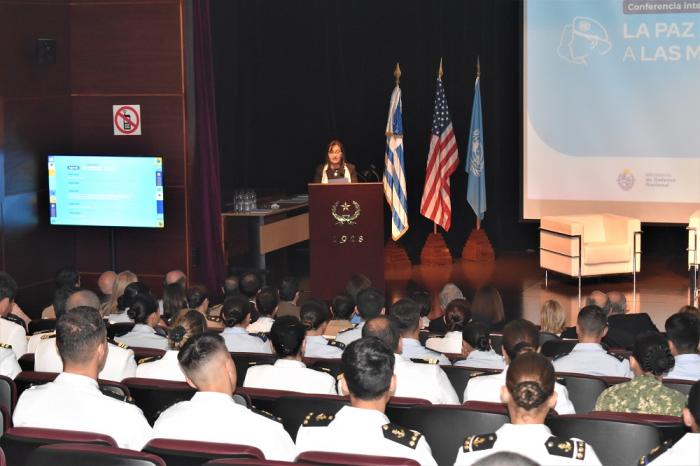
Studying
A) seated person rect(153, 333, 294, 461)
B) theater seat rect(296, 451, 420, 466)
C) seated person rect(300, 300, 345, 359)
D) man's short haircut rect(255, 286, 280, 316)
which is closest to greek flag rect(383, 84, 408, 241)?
man's short haircut rect(255, 286, 280, 316)

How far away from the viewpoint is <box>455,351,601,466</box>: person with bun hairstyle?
295 centimetres

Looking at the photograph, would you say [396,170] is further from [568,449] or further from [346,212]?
[568,449]

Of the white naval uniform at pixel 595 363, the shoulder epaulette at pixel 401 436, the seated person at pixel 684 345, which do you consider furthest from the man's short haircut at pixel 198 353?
the seated person at pixel 684 345

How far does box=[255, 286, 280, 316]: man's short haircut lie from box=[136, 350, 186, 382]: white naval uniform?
5.77 feet

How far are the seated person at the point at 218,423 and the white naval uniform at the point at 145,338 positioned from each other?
221cm

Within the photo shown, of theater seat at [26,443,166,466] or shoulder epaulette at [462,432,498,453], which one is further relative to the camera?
shoulder epaulette at [462,432,498,453]

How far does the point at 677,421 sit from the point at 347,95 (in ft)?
33.6

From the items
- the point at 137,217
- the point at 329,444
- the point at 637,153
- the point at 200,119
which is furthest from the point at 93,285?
the point at 329,444

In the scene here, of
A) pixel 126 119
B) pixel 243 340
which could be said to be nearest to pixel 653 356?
pixel 243 340

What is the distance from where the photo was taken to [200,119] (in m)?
10.0

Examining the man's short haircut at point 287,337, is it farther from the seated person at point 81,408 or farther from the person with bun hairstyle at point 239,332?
the person with bun hairstyle at point 239,332

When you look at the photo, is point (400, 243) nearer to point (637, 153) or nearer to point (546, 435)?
Answer: point (637, 153)

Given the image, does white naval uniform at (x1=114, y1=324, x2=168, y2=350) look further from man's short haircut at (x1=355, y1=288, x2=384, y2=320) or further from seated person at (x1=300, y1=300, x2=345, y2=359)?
man's short haircut at (x1=355, y1=288, x2=384, y2=320)

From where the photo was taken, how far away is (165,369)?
478 centimetres
